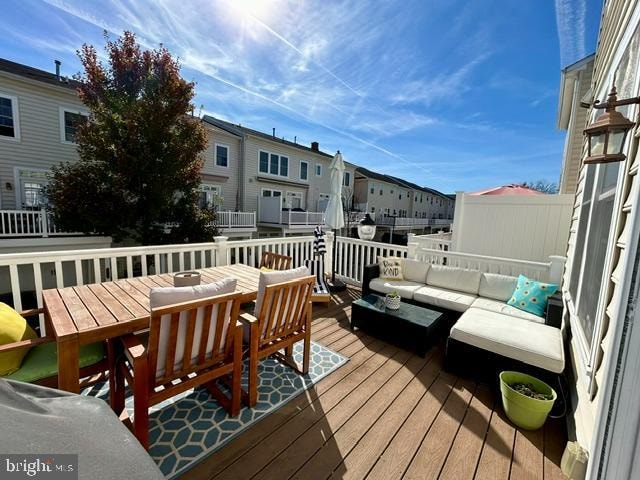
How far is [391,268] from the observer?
15.1ft

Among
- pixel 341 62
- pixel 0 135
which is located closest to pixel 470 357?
pixel 341 62

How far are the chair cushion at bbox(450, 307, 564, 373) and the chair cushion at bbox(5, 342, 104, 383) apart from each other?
317cm

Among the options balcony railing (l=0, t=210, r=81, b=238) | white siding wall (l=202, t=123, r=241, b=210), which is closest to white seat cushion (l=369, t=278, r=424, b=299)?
balcony railing (l=0, t=210, r=81, b=238)

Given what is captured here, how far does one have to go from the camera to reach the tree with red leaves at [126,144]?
780cm

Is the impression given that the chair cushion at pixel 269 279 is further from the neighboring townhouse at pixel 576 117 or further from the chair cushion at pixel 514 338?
the neighboring townhouse at pixel 576 117

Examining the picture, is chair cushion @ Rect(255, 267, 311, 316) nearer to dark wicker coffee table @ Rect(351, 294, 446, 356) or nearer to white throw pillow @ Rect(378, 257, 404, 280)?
dark wicker coffee table @ Rect(351, 294, 446, 356)

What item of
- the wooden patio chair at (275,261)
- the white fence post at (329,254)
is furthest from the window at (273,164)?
the wooden patio chair at (275,261)

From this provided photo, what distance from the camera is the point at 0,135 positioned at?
8.05 m

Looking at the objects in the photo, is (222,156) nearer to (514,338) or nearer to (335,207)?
(335,207)

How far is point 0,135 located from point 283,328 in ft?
37.9

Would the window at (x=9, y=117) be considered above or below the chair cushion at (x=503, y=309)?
above

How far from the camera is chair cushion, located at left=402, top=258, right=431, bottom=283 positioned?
175 inches

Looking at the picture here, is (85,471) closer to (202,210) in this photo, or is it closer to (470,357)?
(470,357)

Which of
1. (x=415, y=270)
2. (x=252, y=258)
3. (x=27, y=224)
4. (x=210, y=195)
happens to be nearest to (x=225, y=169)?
(x=210, y=195)
